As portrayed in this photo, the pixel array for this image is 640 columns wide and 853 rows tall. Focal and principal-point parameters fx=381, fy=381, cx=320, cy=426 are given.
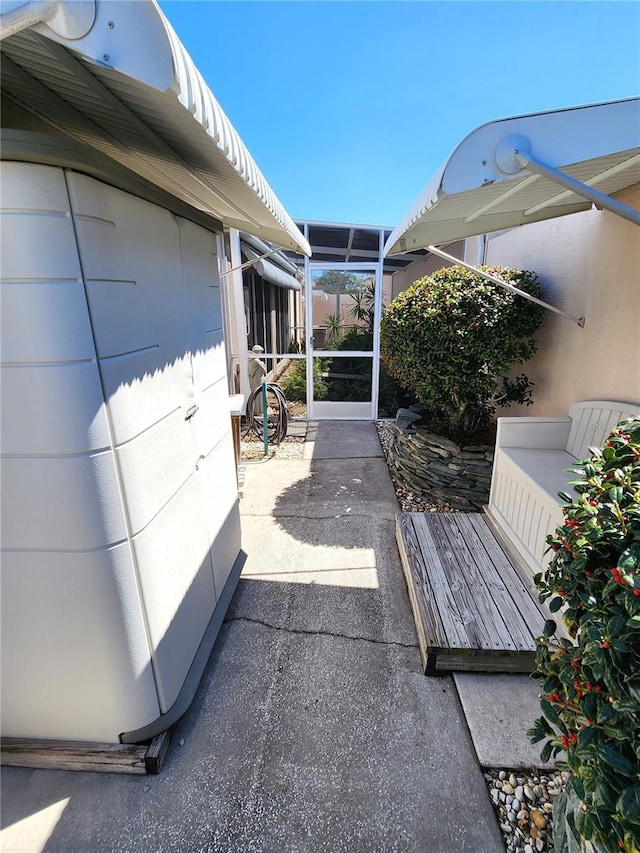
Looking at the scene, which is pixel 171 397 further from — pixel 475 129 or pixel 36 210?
pixel 475 129

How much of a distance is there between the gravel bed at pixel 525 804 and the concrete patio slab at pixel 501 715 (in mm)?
38

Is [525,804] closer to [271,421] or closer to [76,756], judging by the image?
[76,756]

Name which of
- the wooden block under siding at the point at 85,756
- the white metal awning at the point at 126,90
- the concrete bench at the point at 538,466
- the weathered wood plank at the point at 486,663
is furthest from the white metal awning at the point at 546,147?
the wooden block under siding at the point at 85,756

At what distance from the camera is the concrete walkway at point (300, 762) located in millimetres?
1369

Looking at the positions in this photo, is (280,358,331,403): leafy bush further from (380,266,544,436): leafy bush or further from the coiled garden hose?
(380,266,544,436): leafy bush

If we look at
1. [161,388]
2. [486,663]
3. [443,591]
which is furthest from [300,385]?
[486,663]

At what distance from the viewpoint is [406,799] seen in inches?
57.8

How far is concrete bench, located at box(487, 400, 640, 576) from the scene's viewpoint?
2.34 meters

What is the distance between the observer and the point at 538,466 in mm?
2699

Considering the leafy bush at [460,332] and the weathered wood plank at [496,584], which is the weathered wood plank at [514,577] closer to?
the weathered wood plank at [496,584]

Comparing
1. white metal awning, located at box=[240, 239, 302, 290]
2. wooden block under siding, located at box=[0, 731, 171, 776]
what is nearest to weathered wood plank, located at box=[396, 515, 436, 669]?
wooden block under siding, located at box=[0, 731, 171, 776]

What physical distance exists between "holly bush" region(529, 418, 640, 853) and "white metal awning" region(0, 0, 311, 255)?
152cm

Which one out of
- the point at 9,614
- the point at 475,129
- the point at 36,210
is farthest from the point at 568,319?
the point at 9,614

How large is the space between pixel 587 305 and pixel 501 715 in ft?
9.66
